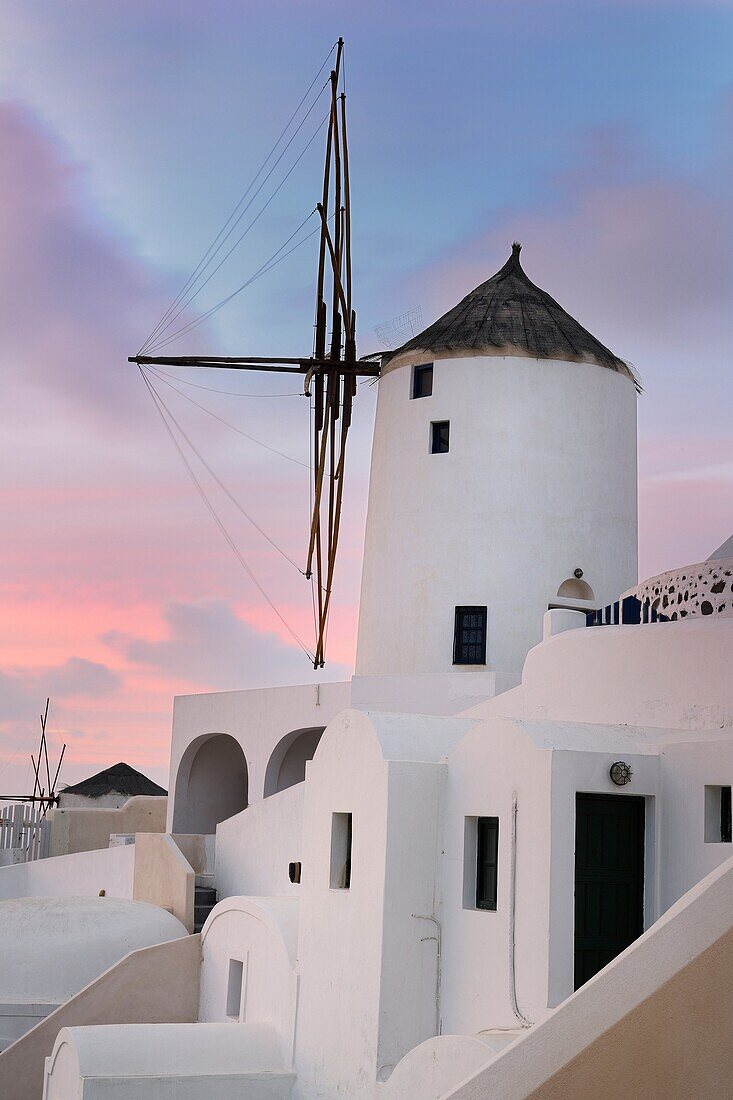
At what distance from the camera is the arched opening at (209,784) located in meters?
24.2

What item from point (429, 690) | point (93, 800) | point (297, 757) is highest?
point (429, 690)

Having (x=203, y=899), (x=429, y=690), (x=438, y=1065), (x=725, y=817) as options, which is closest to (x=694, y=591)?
(x=725, y=817)

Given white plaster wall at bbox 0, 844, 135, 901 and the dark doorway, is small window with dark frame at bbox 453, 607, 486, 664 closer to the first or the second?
white plaster wall at bbox 0, 844, 135, 901

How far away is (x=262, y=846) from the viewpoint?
1806 centimetres

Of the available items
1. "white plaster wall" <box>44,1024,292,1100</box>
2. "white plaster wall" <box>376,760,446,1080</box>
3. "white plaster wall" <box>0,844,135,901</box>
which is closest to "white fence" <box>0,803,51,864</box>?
"white plaster wall" <box>0,844,135,901</box>

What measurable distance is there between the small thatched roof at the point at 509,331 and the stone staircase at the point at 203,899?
8764 mm

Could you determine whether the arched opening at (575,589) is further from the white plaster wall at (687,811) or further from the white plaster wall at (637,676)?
the white plaster wall at (687,811)

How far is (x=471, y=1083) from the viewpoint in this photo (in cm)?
610

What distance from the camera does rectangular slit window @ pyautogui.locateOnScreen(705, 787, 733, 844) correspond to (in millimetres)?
10289

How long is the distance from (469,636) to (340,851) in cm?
840

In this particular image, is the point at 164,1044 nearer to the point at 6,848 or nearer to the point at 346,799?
the point at 346,799

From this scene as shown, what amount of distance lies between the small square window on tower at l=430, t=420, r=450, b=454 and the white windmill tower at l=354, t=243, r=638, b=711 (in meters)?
0.02

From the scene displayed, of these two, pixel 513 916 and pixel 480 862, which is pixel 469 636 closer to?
pixel 480 862

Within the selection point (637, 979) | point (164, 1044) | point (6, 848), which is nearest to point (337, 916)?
point (164, 1044)
